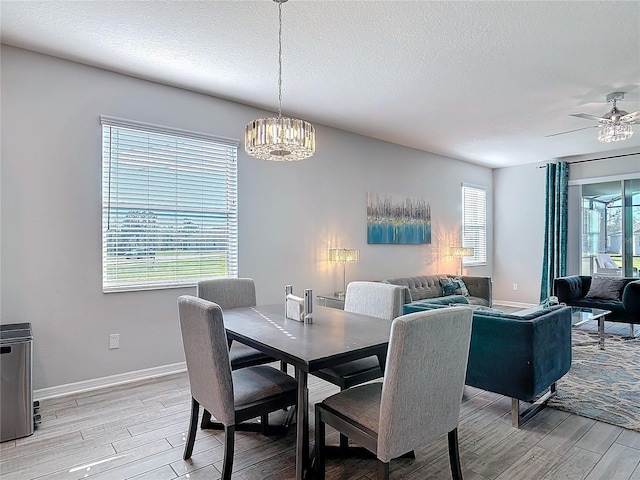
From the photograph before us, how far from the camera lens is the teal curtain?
6.59 metres

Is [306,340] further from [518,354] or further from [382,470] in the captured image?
[518,354]

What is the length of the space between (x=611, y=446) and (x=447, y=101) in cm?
323

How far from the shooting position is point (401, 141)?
18.6ft

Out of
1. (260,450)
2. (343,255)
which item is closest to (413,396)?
(260,450)

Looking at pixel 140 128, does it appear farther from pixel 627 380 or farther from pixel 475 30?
pixel 627 380

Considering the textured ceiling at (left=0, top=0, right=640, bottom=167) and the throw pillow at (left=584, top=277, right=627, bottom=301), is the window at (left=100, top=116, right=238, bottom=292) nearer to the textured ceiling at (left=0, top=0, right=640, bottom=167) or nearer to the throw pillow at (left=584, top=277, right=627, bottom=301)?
the textured ceiling at (left=0, top=0, right=640, bottom=167)

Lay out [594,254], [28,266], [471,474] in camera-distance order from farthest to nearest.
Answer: [594,254]
[28,266]
[471,474]

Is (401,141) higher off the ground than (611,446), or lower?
higher

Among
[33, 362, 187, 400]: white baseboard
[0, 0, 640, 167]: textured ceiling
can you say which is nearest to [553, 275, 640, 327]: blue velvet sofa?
[0, 0, 640, 167]: textured ceiling

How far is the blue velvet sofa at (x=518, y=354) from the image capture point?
249cm

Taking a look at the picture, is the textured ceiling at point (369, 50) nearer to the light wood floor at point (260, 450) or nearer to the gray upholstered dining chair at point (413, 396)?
the gray upholstered dining chair at point (413, 396)

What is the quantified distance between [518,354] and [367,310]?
105 centimetres

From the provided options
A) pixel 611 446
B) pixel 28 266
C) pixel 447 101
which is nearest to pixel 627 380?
pixel 611 446

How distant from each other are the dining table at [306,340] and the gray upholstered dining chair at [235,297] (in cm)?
28
